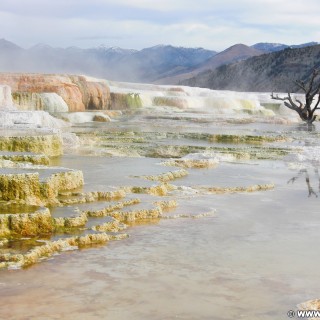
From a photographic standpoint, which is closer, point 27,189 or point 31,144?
point 27,189

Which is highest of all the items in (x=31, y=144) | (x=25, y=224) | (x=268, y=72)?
(x=268, y=72)

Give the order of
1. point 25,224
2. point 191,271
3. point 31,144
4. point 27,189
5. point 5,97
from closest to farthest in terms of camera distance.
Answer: point 191,271 < point 25,224 < point 27,189 < point 31,144 < point 5,97

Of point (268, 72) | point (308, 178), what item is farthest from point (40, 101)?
point (268, 72)

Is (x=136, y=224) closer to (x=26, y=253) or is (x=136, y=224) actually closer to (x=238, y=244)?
(x=238, y=244)

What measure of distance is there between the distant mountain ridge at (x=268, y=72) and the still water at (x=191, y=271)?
7449 centimetres

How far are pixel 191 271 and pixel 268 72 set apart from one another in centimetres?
8947

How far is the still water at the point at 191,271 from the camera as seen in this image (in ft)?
14.3

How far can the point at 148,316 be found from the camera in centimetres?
421

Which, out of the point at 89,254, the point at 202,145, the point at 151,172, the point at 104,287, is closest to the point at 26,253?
the point at 89,254

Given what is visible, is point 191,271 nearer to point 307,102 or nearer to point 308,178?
point 308,178

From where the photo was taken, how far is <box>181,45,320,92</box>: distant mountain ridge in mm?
87688

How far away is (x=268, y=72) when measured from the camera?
92.5m

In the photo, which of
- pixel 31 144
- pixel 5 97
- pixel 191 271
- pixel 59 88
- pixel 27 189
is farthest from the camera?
pixel 59 88

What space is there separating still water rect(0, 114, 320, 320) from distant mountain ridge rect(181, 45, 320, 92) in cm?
7449
